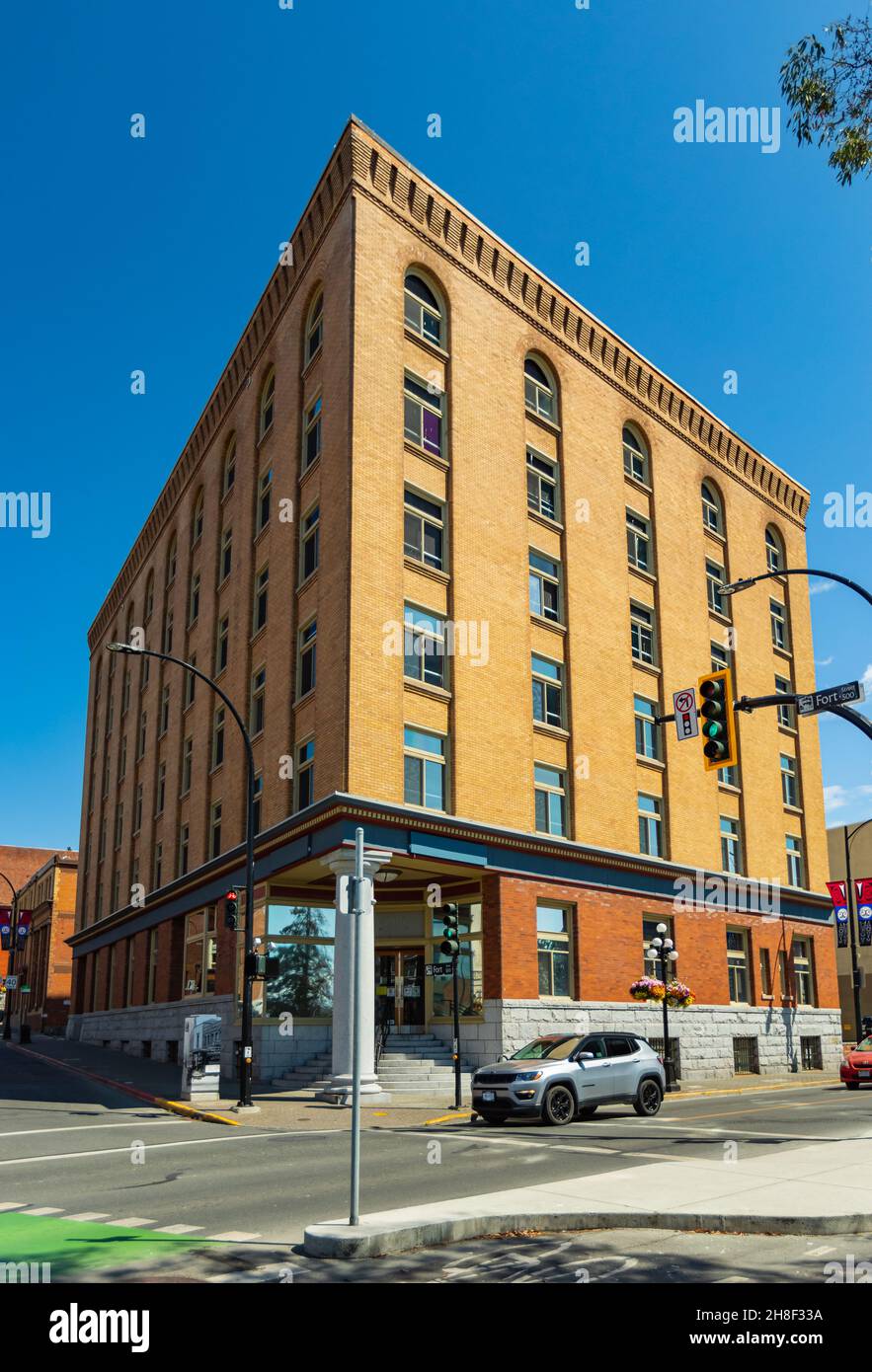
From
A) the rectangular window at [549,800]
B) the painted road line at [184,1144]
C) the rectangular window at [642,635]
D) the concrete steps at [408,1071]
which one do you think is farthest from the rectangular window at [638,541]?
the painted road line at [184,1144]

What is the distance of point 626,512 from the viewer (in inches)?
1515

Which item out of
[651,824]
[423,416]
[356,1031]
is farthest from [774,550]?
[356,1031]

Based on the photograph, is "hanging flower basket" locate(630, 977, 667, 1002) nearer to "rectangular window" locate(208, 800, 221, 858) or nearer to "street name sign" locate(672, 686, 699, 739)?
"street name sign" locate(672, 686, 699, 739)

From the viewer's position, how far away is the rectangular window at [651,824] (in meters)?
35.2

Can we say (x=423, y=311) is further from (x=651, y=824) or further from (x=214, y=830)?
(x=214, y=830)

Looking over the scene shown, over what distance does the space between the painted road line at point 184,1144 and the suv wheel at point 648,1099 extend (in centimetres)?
582

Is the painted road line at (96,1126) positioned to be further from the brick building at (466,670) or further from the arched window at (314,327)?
the arched window at (314,327)

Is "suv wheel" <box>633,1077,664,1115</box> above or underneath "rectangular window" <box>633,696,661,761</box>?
underneath

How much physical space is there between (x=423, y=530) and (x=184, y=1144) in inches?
690

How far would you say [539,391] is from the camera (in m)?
36.0

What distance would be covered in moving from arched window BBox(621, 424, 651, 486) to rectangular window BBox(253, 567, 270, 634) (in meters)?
13.8

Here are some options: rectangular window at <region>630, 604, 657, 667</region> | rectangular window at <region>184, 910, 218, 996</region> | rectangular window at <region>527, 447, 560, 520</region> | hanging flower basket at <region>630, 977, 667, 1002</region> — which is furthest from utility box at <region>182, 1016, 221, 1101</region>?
rectangular window at <region>630, 604, 657, 667</region>

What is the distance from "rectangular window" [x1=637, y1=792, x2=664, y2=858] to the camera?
35.2m
